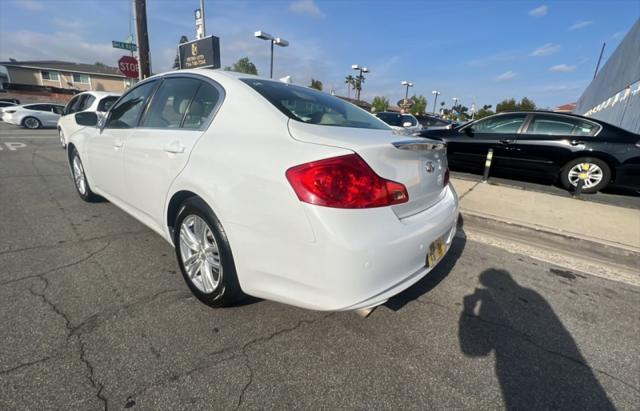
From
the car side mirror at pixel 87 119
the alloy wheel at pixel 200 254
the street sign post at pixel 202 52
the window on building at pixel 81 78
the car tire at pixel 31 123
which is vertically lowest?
the alloy wheel at pixel 200 254

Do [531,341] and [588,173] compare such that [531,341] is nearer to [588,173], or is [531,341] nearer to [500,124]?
[588,173]

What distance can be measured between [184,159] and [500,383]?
231 centimetres

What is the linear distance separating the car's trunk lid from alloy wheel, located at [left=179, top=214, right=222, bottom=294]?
0.92m

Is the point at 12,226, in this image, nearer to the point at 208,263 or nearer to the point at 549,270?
the point at 208,263

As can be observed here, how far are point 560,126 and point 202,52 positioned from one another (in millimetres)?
12568

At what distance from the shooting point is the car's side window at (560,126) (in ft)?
→ 18.8

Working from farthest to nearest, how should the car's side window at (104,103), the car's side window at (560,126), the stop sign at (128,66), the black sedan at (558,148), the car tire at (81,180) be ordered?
the stop sign at (128,66)
the car's side window at (104,103)
the car's side window at (560,126)
the black sedan at (558,148)
the car tire at (81,180)

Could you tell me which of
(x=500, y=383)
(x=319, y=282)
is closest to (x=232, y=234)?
(x=319, y=282)

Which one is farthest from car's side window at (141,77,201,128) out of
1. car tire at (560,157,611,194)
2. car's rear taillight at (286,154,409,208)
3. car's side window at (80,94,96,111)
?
car's side window at (80,94,96,111)

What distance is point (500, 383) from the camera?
170 cm

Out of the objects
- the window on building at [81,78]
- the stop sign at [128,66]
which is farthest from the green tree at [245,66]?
the stop sign at [128,66]

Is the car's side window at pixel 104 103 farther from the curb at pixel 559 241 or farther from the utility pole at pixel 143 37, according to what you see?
the curb at pixel 559 241

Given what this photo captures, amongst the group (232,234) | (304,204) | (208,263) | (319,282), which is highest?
(304,204)

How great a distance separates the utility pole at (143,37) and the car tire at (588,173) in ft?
45.5
